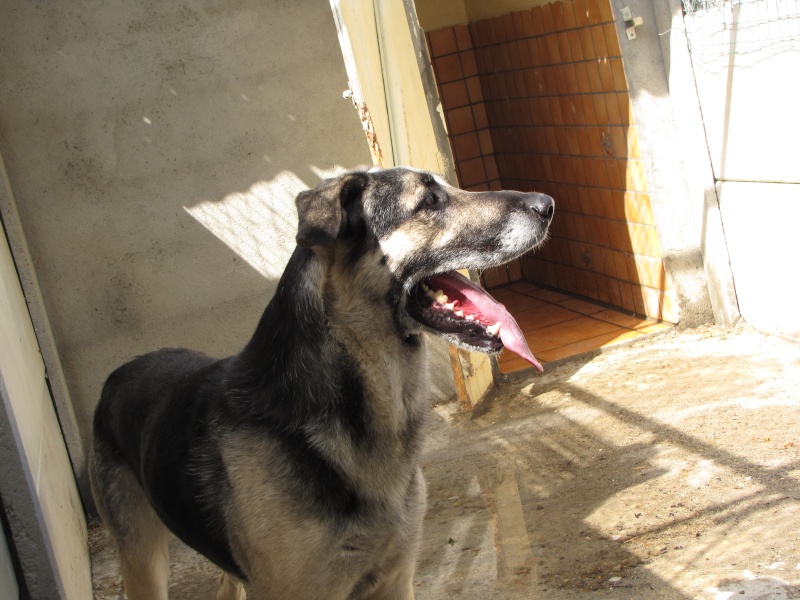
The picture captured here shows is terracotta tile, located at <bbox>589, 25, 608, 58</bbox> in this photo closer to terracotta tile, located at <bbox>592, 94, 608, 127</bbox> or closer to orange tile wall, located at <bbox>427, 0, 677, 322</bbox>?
orange tile wall, located at <bbox>427, 0, 677, 322</bbox>

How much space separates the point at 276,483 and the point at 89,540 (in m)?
2.93

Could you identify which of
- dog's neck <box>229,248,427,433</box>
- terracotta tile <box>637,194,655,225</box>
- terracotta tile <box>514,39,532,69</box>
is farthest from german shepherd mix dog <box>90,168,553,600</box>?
terracotta tile <box>514,39,532,69</box>

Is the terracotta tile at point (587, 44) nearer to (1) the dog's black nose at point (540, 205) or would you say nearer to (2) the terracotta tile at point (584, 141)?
(2) the terracotta tile at point (584, 141)

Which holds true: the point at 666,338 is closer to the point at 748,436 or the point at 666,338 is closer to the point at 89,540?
the point at 748,436

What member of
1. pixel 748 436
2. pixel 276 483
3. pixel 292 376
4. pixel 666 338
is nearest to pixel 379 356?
pixel 292 376

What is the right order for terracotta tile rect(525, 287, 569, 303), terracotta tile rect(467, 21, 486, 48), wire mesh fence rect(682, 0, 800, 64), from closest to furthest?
wire mesh fence rect(682, 0, 800, 64) → terracotta tile rect(525, 287, 569, 303) → terracotta tile rect(467, 21, 486, 48)

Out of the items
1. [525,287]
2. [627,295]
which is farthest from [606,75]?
[525,287]

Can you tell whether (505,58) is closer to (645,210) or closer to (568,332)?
(645,210)

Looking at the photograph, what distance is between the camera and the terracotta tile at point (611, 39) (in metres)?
5.99

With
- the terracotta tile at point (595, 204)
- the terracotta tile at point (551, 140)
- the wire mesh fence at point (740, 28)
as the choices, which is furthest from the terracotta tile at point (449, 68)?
the wire mesh fence at point (740, 28)

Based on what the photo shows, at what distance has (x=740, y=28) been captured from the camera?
5.31m

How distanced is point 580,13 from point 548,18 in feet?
1.83

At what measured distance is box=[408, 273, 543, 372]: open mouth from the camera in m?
2.96

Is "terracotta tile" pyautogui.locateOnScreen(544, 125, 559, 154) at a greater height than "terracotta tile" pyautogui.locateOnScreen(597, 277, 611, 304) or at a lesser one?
greater
